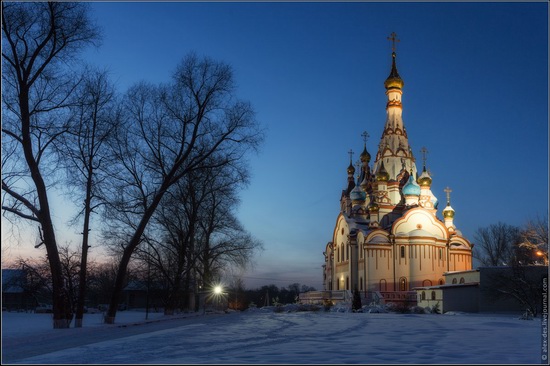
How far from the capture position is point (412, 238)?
2183 inches

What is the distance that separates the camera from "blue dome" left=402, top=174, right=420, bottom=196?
2331 inches

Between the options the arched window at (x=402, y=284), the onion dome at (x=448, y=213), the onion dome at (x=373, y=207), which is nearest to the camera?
the arched window at (x=402, y=284)

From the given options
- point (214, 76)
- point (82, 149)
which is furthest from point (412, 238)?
point (82, 149)

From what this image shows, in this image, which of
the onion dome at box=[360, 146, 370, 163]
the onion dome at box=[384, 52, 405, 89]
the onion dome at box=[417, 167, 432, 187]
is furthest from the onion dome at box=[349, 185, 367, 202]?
the onion dome at box=[384, 52, 405, 89]

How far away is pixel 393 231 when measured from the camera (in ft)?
183

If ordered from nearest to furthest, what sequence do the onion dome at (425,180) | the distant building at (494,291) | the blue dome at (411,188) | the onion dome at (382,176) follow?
the distant building at (494,291), the blue dome at (411,188), the onion dome at (382,176), the onion dome at (425,180)

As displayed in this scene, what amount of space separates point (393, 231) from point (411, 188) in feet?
19.2

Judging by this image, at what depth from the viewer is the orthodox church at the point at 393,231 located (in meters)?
54.9

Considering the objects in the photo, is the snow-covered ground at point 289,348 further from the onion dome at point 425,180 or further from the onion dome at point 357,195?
the onion dome at point 357,195

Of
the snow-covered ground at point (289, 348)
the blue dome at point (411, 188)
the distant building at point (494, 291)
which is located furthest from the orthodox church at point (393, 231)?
the snow-covered ground at point (289, 348)

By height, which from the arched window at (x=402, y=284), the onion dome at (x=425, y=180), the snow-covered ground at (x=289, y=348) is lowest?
the arched window at (x=402, y=284)

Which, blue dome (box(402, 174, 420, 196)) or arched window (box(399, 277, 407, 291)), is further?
blue dome (box(402, 174, 420, 196))

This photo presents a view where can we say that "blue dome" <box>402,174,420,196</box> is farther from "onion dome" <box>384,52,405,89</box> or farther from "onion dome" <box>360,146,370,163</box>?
"onion dome" <box>384,52,405,89</box>

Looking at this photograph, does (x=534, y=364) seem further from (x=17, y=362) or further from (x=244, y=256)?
(x=244, y=256)
